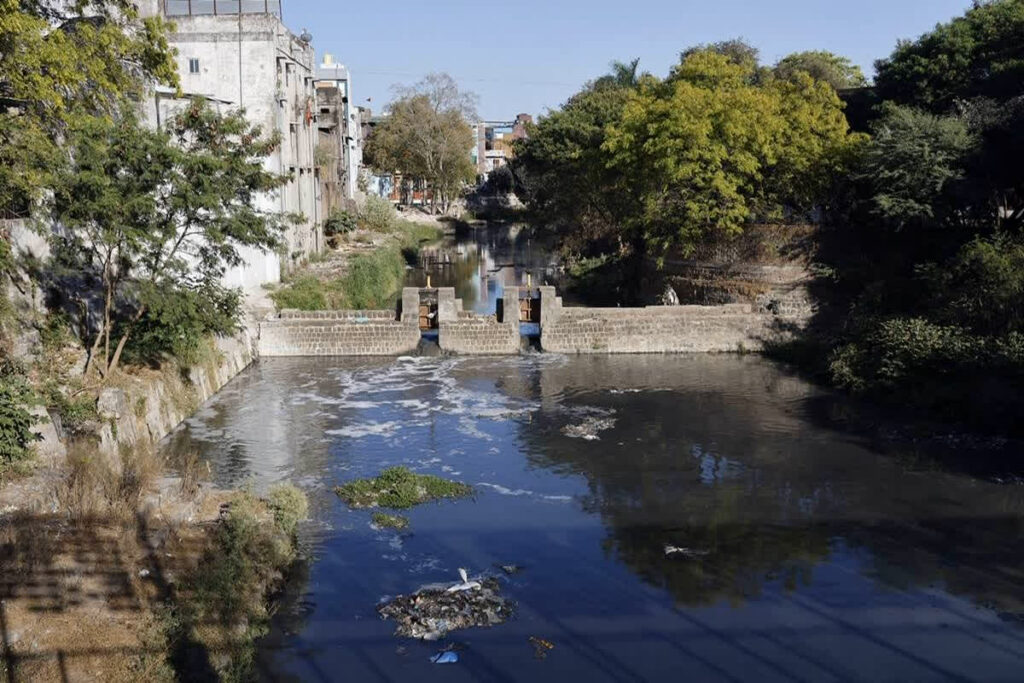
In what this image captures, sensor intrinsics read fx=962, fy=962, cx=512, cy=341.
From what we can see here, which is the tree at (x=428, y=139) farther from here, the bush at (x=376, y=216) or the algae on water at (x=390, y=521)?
the algae on water at (x=390, y=521)

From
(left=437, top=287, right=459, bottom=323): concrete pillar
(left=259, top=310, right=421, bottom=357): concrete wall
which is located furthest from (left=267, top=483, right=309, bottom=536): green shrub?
(left=437, top=287, right=459, bottom=323): concrete pillar

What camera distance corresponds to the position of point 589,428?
886 inches

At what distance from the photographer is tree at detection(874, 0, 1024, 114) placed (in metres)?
34.5

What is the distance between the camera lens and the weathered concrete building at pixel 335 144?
168 feet

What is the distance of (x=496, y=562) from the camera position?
48.9 feet

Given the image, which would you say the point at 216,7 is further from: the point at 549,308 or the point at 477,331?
the point at 549,308

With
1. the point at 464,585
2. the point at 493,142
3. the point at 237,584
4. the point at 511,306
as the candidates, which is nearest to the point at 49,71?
the point at 237,584

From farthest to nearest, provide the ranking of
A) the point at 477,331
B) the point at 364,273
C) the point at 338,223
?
1. the point at 338,223
2. the point at 364,273
3. the point at 477,331

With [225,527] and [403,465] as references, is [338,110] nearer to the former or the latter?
[403,465]

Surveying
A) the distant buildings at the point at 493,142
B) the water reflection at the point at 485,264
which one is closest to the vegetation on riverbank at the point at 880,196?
the water reflection at the point at 485,264

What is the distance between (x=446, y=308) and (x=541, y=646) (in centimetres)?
1910

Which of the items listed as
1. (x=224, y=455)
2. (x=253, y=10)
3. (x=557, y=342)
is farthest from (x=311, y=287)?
(x=224, y=455)

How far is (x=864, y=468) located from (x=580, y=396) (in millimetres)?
8107

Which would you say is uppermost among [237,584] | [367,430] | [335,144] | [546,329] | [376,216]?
[335,144]
